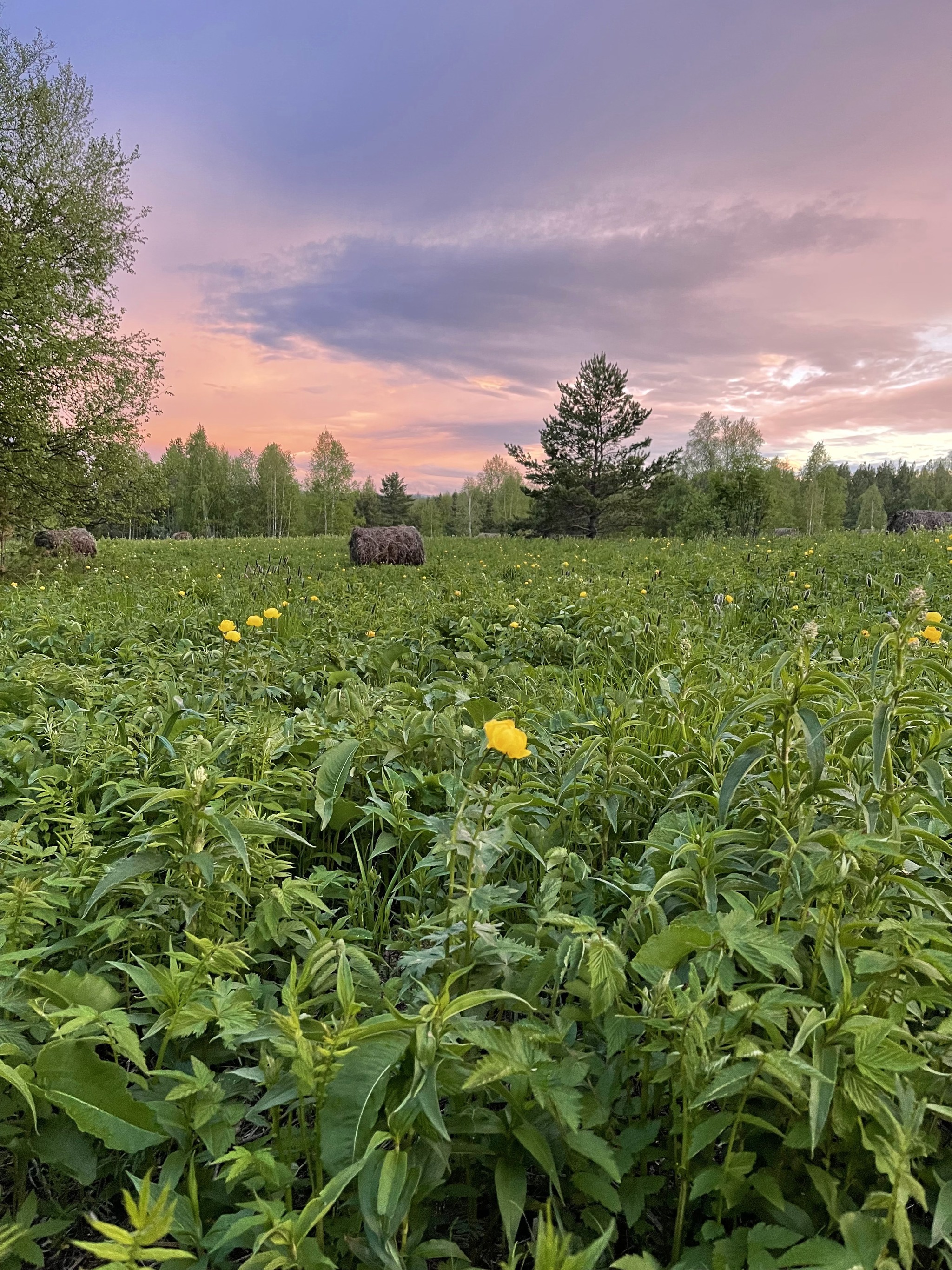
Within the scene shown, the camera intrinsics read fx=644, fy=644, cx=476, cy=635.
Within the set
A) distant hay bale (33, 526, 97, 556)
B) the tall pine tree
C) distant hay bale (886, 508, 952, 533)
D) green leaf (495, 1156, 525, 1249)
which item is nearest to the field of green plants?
green leaf (495, 1156, 525, 1249)

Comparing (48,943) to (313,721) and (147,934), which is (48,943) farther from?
(313,721)

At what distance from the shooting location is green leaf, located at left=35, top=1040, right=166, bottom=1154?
110 centimetres

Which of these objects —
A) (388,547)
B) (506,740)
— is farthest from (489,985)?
(388,547)

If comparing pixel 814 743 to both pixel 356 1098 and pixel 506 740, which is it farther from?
pixel 356 1098

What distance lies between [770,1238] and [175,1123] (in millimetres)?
1008

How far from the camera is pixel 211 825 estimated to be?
1.63 meters

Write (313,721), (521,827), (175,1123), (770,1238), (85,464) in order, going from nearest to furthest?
(770,1238) → (175,1123) → (521,827) → (313,721) → (85,464)

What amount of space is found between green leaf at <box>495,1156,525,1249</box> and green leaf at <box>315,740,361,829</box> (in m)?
1.16

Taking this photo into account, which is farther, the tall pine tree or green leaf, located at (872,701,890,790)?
the tall pine tree

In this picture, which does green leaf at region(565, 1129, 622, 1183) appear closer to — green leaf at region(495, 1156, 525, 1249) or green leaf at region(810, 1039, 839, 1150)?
green leaf at region(495, 1156, 525, 1249)

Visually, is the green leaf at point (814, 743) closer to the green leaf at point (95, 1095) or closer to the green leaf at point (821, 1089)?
the green leaf at point (821, 1089)

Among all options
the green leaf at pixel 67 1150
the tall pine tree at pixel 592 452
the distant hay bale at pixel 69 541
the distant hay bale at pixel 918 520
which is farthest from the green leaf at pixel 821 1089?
the tall pine tree at pixel 592 452

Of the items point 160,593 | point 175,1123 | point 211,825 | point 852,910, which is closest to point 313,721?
point 211,825

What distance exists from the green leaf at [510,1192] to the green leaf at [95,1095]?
1.94 ft
